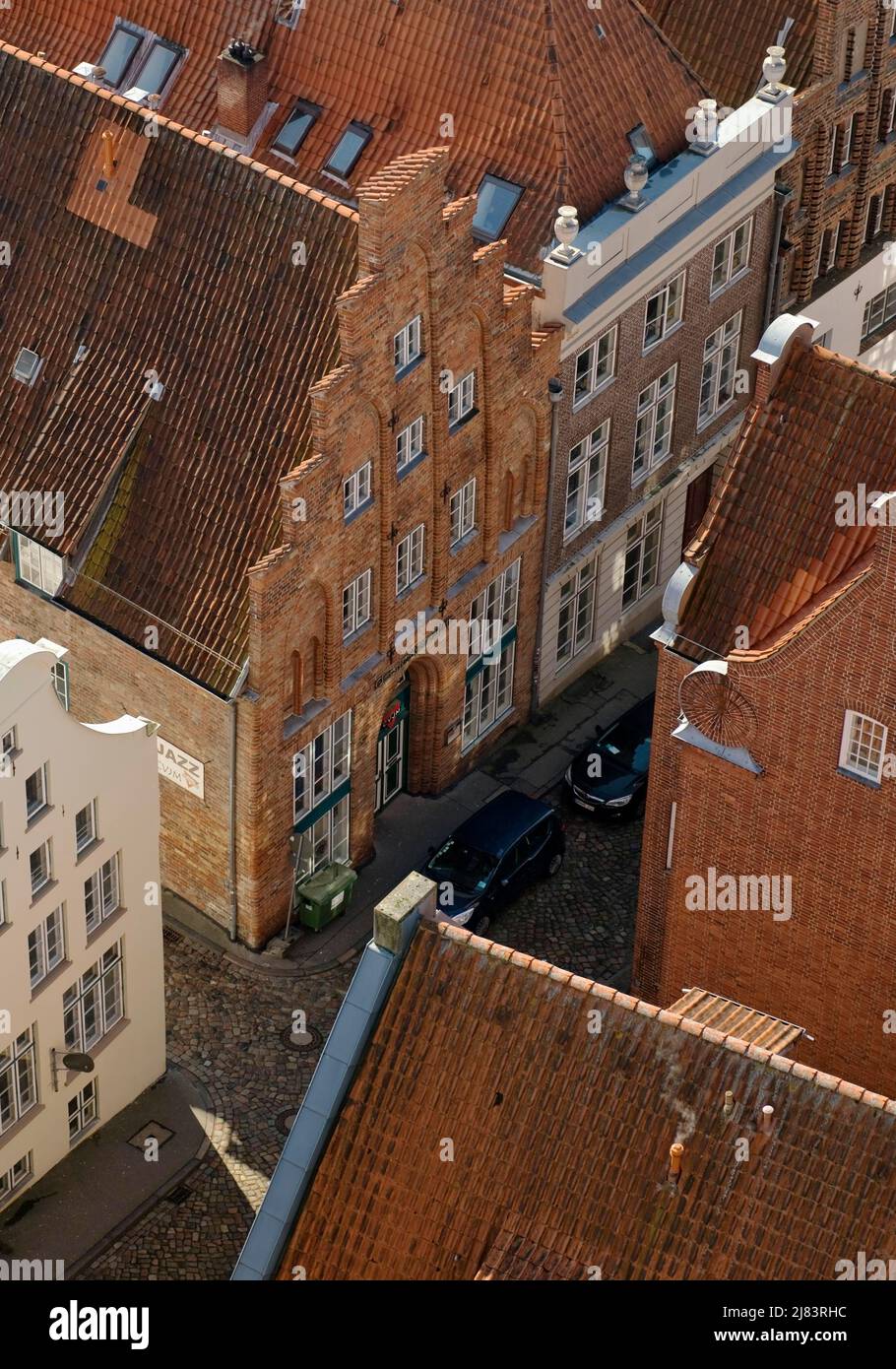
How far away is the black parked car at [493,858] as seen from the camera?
69.9 m

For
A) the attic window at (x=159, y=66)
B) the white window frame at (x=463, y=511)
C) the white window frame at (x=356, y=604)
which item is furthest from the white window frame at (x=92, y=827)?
the attic window at (x=159, y=66)

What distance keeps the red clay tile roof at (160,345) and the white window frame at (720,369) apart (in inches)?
659

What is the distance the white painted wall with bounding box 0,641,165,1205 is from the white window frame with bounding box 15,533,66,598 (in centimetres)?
800

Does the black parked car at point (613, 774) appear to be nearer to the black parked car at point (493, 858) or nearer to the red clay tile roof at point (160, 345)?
the black parked car at point (493, 858)

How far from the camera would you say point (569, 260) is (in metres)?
69.9

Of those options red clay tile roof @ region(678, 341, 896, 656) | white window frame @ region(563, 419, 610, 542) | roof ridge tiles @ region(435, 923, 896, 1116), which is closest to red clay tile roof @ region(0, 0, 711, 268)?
white window frame @ region(563, 419, 610, 542)

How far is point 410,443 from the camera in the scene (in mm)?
67125

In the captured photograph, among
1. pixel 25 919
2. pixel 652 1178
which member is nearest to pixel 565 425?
pixel 25 919

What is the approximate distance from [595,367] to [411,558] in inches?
320

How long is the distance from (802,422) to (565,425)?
1400 cm

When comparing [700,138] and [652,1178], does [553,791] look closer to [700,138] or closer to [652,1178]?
[700,138]

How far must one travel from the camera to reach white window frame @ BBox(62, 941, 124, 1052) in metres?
62.0

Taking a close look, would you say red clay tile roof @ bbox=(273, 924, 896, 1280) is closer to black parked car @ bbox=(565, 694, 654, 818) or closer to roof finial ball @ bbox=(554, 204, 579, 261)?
black parked car @ bbox=(565, 694, 654, 818)

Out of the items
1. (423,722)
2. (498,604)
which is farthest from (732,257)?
(423,722)
